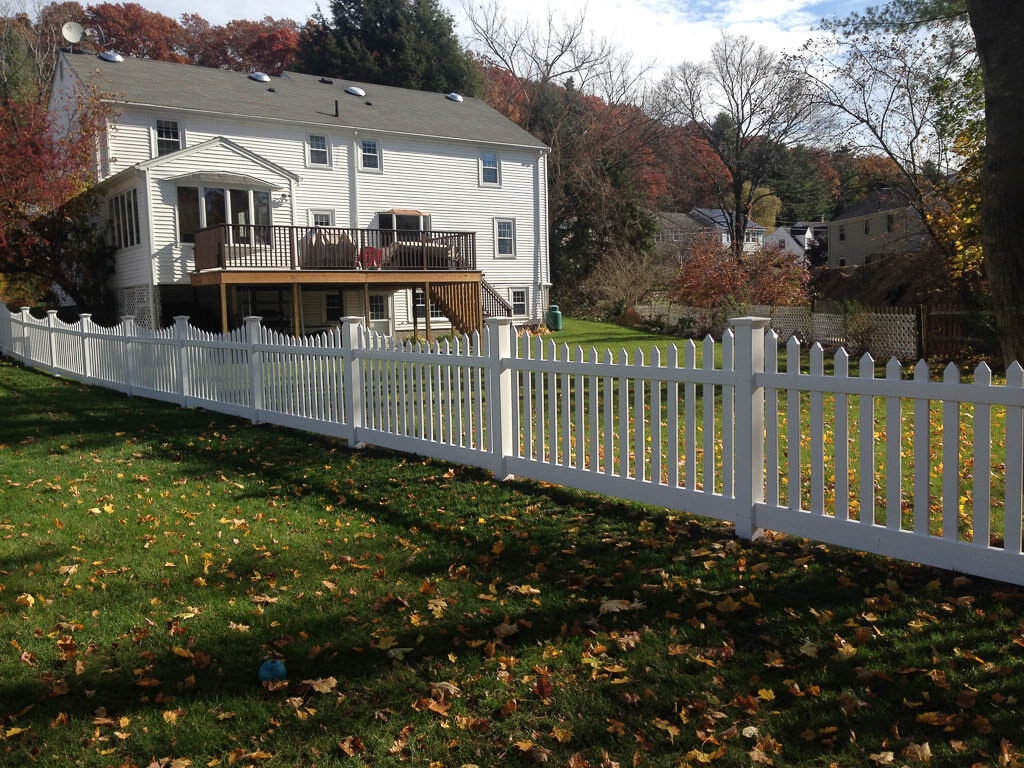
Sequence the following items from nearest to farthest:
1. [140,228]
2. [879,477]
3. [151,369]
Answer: [879,477]
[151,369]
[140,228]

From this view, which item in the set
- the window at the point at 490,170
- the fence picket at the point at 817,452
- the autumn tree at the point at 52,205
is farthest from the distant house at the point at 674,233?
the fence picket at the point at 817,452

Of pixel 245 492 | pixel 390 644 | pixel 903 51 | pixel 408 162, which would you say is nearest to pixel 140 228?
pixel 408 162

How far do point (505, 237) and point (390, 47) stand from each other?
18748 mm

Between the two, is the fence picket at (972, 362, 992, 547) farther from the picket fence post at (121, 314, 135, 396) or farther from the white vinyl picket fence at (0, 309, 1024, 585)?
the picket fence post at (121, 314, 135, 396)

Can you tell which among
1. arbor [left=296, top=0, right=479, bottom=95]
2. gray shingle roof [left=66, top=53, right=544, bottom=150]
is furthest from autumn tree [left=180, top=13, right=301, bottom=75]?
gray shingle roof [left=66, top=53, right=544, bottom=150]

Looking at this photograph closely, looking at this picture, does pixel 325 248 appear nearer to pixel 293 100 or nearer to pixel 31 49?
pixel 293 100

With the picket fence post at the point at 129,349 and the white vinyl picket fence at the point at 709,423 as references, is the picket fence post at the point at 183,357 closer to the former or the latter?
the white vinyl picket fence at the point at 709,423

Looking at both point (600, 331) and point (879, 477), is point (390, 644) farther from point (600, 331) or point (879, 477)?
point (600, 331)

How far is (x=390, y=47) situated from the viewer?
44.8m

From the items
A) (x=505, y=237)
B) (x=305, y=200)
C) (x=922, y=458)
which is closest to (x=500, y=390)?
(x=922, y=458)

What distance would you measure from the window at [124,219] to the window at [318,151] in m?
5.71

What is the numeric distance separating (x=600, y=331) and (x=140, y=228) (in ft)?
45.9

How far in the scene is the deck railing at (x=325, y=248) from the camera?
2203 cm

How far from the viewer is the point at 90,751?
3260 millimetres
